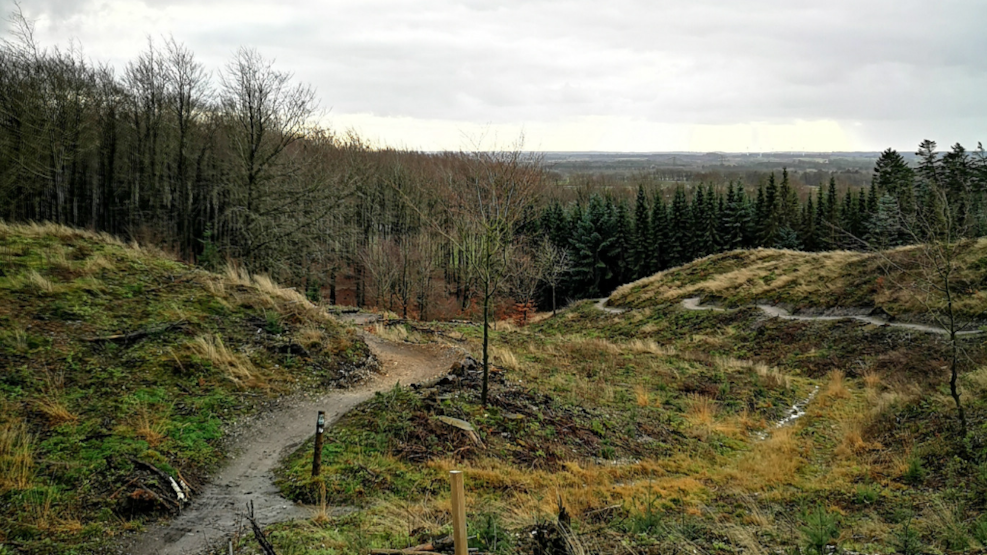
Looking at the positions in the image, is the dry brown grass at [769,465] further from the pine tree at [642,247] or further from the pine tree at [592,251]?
the pine tree at [642,247]

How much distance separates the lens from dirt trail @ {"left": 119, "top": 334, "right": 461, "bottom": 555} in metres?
5.71

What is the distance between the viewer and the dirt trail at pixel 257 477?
18.7ft

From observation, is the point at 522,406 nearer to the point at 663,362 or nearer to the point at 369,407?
the point at 369,407

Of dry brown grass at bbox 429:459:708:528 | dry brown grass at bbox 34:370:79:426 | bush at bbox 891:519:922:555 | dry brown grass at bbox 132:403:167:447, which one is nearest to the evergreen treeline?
dry brown grass at bbox 429:459:708:528

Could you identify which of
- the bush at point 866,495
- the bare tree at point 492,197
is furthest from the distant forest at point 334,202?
the bush at point 866,495

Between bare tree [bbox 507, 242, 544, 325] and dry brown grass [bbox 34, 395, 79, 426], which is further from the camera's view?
bare tree [bbox 507, 242, 544, 325]

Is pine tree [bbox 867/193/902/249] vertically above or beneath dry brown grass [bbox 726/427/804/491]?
above

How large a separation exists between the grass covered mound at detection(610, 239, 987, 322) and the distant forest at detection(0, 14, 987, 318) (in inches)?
90.3

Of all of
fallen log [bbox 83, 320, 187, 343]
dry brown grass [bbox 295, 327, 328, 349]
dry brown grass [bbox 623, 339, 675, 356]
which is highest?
fallen log [bbox 83, 320, 187, 343]

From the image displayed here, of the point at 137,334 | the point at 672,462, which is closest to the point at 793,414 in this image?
the point at 672,462

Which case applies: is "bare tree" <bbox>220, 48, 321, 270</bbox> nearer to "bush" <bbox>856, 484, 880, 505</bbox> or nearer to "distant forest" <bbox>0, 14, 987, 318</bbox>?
"distant forest" <bbox>0, 14, 987, 318</bbox>

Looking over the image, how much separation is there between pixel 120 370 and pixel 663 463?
32.8 ft

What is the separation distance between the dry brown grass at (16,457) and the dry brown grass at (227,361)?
139 inches

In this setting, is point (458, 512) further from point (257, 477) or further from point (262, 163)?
point (262, 163)
